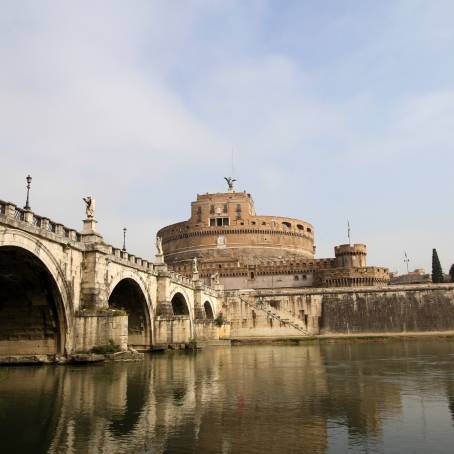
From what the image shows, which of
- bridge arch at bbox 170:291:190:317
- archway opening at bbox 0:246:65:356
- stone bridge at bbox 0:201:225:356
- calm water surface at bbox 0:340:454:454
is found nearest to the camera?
calm water surface at bbox 0:340:454:454

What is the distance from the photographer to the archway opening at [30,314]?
25516 millimetres

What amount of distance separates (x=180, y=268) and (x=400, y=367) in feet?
222

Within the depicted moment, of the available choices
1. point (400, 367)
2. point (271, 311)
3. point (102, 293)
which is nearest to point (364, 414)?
point (400, 367)

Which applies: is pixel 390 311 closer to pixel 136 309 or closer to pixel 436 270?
pixel 436 270

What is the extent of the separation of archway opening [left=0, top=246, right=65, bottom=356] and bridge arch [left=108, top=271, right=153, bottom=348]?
38.2 feet

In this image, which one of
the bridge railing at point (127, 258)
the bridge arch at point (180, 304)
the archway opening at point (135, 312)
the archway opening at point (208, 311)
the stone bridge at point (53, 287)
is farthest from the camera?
the archway opening at point (208, 311)

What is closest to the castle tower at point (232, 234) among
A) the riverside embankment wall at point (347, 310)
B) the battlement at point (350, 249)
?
the battlement at point (350, 249)

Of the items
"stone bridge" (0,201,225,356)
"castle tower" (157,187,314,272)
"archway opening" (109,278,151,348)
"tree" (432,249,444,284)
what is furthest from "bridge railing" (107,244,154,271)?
"tree" (432,249,444,284)

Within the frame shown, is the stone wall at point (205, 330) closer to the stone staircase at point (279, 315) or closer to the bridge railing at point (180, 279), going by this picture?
the bridge railing at point (180, 279)

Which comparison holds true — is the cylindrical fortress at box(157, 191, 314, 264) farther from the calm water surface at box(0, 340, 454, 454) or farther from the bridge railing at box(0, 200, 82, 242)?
the calm water surface at box(0, 340, 454, 454)

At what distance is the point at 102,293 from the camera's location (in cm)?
2919

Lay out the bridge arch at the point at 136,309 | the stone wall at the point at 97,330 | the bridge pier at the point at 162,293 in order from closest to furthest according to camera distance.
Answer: the stone wall at the point at 97,330, the bridge arch at the point at 136,309, the bridge pier at the point at 162,293

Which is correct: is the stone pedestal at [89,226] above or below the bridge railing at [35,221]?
above

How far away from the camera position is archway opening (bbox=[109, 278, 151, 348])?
39.0 meters
